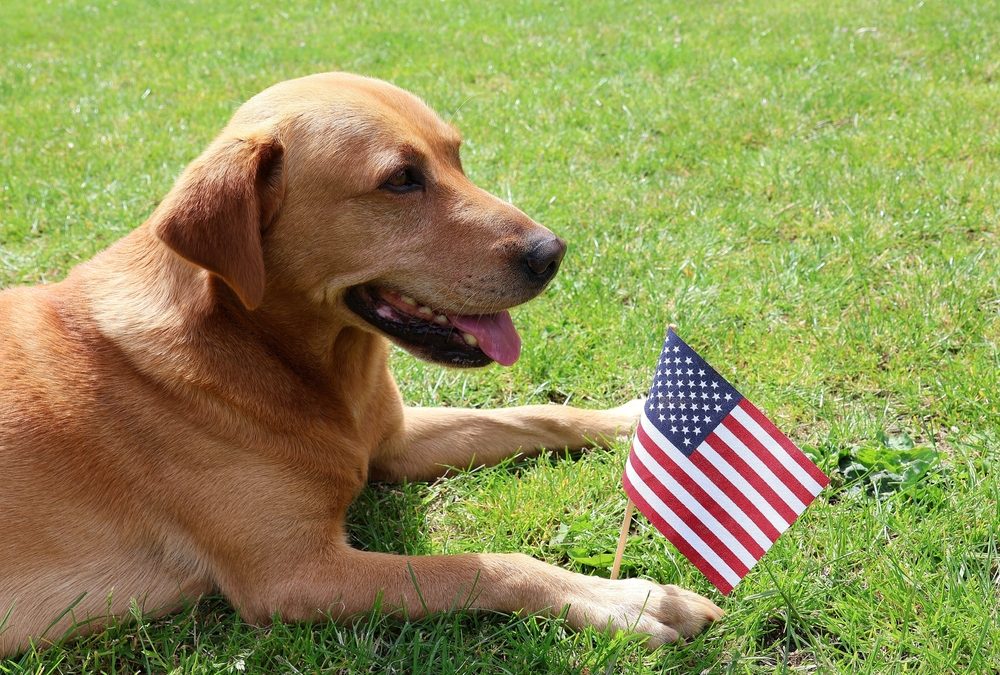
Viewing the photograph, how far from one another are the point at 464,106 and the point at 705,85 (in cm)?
219

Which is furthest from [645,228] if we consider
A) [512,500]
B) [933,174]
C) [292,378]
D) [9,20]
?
[9,20]

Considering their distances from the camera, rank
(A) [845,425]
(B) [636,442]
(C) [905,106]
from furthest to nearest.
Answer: (C) [905,106] → (A) [845,425] → (B) [636,442]

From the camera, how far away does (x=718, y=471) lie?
275 cm

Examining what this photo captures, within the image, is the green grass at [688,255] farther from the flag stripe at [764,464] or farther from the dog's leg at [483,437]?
the flag stripe at [764,464]

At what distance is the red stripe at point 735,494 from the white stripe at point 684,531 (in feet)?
0.52

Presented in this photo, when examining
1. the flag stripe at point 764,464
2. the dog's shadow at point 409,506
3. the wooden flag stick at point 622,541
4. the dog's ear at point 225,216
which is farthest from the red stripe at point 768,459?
the dog's ear at point 225,216

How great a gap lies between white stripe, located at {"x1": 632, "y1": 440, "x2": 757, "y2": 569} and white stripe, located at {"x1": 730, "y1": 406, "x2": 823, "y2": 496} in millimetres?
263

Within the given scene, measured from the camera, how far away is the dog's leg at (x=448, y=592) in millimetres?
2893

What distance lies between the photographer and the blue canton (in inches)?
107

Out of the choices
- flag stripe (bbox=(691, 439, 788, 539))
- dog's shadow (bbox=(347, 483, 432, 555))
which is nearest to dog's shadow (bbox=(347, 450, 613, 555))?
dog's shadow (bbox=(347, 483, 432, 555))

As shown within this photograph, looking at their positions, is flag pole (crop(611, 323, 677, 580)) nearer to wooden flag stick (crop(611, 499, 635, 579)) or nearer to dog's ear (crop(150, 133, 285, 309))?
wooden flag stick (crop(611, 499, 635, 579))

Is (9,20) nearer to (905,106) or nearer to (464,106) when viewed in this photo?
(464,106)

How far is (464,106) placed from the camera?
8.17 m

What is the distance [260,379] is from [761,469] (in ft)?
5.42
